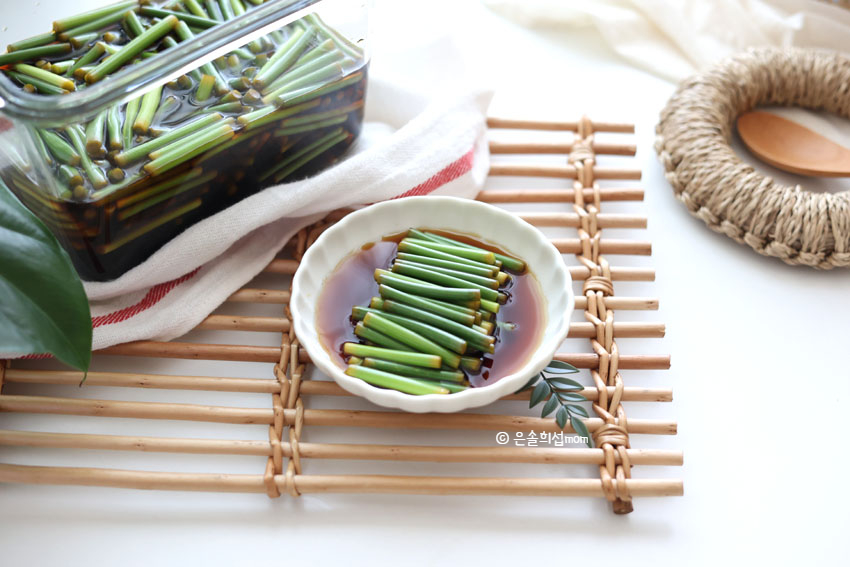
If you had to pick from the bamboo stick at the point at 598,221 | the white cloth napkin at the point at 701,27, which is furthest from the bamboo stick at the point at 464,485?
the white cloth napkin at the point at 701,27

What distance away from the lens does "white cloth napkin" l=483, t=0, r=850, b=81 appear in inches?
48.6

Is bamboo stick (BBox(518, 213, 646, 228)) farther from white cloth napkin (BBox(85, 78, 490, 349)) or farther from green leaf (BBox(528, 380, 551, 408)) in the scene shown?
green leaf (BBox(528, 380, 551, 408))

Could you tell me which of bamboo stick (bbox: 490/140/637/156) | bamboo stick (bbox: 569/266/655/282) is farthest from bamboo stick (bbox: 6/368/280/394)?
bamboo stick (bbox: 490/140/637/156)

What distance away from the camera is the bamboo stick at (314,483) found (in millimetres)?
712

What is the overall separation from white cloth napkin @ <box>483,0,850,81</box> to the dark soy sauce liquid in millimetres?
577

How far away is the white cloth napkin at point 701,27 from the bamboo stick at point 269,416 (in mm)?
709

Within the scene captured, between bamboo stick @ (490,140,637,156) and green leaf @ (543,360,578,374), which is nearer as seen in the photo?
green leaf @ (543,360,578,374)

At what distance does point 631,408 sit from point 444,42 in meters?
0.58

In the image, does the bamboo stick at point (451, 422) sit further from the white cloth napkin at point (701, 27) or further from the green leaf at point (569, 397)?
the white cloth napkin at point (701, 27)

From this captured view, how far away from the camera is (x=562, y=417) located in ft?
2.47

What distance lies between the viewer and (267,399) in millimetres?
800

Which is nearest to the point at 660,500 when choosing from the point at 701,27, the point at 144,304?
the point at 144,304

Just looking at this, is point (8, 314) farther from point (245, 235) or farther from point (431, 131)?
point (431, 131)

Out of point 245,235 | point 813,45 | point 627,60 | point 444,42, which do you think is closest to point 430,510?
point 245,235
